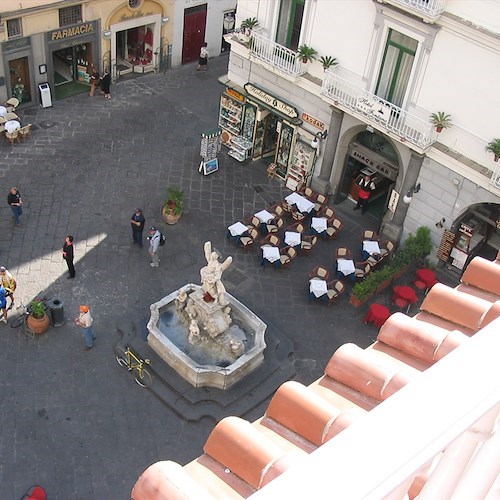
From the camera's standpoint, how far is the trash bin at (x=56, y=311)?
21.0 metres

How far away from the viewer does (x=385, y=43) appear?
2270 cm

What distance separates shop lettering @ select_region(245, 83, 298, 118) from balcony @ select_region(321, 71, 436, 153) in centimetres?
243

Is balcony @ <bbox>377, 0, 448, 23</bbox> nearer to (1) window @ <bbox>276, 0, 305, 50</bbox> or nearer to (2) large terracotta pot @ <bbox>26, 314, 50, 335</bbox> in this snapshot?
(1) window @ <bbox>276, 0, 305, 50</bbox>

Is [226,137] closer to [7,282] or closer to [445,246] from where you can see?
[445,246]

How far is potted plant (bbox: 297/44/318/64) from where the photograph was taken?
24656 millimetres

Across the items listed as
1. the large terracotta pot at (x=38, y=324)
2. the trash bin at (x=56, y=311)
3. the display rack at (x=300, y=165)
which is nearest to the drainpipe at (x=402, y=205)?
the display rack at (x=300, y=165)

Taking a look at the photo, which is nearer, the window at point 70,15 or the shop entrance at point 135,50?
the window at point 70,15

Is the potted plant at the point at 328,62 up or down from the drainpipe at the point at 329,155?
up

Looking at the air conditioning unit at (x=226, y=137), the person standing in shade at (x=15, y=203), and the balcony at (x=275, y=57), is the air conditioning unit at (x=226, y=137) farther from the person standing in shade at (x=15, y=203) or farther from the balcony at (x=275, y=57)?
the person standing in shade at (x=15, y=203)

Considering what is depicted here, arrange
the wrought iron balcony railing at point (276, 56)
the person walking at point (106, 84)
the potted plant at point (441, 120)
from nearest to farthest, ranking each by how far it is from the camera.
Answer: the potted plant at point (441, 120) < the wrought iron balcony railing at point (276, 56) < the person walking at point (106, 84)

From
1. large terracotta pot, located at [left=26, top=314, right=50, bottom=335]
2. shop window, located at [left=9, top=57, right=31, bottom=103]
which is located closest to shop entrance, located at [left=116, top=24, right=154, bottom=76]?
shop window, located at [left=9, top=57, right=31, bottom=103]

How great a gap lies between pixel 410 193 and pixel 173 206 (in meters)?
8.33

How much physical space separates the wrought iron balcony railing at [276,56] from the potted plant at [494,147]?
7.48 m

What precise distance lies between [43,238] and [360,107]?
11.6 m
